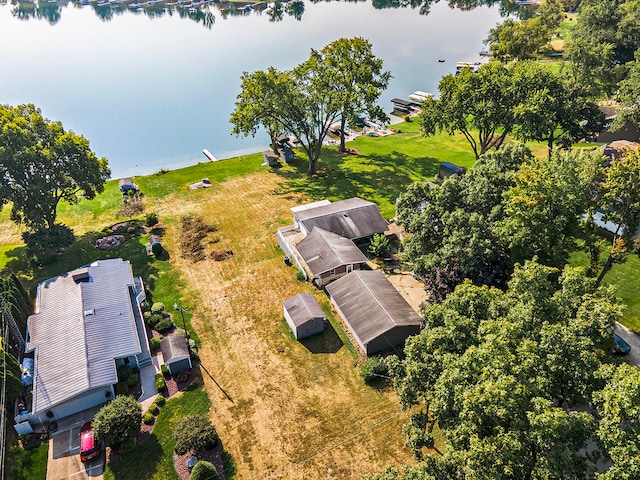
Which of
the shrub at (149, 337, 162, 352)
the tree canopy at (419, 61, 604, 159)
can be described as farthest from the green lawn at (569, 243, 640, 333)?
the shrub at (149, 337, 162, 352)

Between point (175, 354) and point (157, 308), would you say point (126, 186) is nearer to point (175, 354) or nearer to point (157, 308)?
point (157, 308)

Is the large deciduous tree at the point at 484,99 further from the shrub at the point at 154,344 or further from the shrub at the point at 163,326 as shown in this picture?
the shrub at the point at 154,344

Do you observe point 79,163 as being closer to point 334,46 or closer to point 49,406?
point 49,406

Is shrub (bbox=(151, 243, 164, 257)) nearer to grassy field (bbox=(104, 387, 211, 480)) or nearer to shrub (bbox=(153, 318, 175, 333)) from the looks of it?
shrub (bbox=(153, 318, 175, 333))

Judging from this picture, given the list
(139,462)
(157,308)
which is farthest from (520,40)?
(139,462)

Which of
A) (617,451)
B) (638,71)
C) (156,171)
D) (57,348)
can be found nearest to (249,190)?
(156,171)

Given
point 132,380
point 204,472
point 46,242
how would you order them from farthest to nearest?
point 46,242, point 132,380, point 204,472
